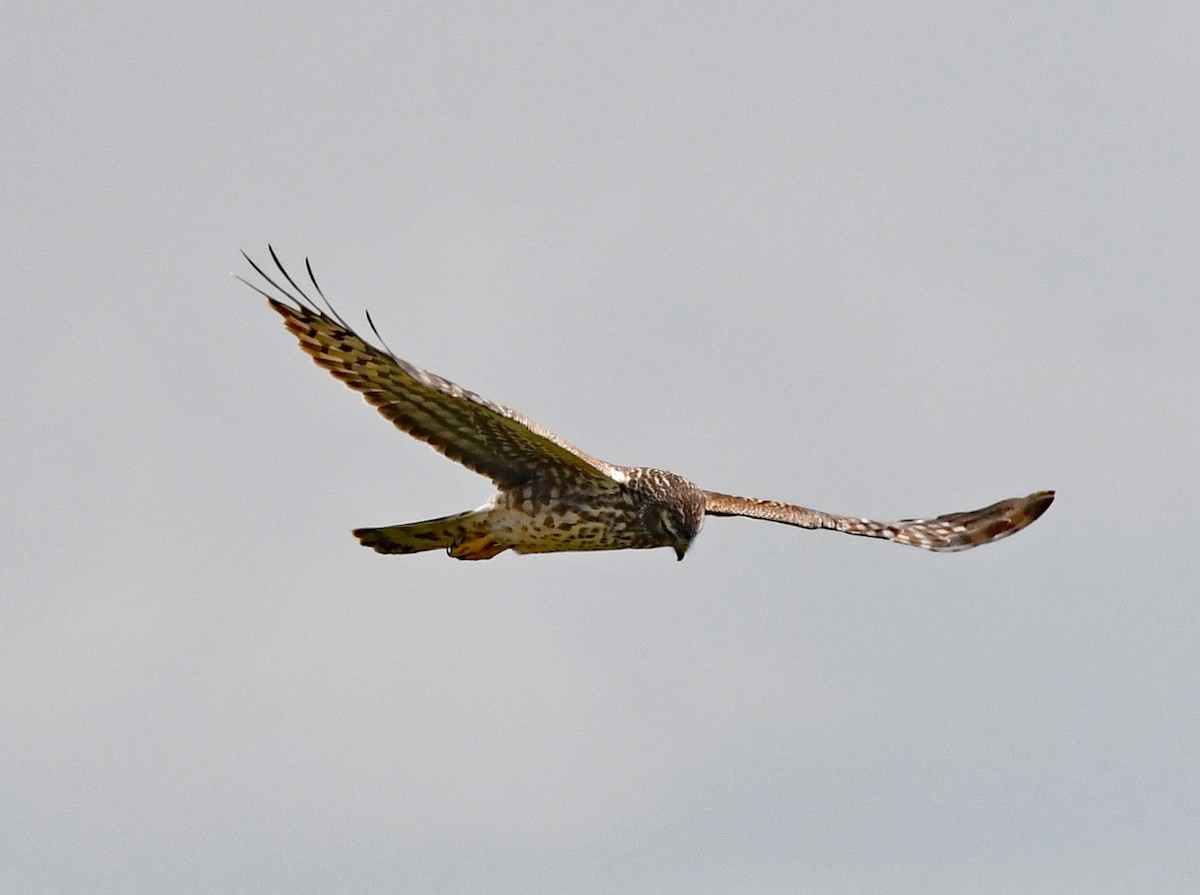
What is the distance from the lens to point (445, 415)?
44.8 ft

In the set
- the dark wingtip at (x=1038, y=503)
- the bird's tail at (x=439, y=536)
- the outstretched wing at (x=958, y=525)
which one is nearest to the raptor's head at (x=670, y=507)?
the bird's tail at (x=439, y=536)

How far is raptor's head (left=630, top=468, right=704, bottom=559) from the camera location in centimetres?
1443

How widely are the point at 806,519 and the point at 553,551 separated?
241cm

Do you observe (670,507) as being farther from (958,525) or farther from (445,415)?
(958,525)

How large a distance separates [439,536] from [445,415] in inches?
51.1

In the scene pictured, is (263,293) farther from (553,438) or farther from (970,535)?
(970,535)

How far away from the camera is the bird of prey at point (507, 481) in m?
13.4

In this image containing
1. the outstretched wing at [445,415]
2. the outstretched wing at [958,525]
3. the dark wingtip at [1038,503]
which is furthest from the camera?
the dark wingtip at [1038,503]

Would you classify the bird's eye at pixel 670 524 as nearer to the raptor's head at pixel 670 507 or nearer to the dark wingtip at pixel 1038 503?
the raptor's head at pixel 670 507

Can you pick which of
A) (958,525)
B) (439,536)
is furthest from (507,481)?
(958,525)

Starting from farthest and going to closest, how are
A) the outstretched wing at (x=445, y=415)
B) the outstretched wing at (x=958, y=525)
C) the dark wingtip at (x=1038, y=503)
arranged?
1. the dark wingtip at (x=1038, y=503)
2. the outstretched wing at (x=958, y=525)
3. the outstretched wing at (x=445, y=415)

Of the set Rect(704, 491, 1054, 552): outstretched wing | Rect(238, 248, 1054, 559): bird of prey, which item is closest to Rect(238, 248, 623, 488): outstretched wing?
Rect(238, 248, 1054, 559): bird of prey

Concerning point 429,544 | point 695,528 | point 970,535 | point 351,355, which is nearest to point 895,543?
point 970,535

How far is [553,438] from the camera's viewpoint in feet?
44.3
